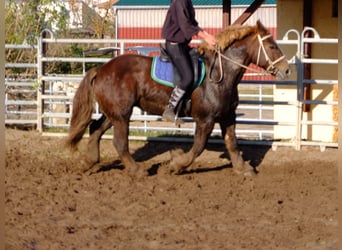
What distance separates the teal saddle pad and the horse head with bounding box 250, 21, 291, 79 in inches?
28.4

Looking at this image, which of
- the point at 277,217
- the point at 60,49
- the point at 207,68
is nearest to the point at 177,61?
the point at 207,68

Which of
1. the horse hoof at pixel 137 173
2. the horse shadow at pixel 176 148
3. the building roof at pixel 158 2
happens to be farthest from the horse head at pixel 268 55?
the building roof at pixel 158 2

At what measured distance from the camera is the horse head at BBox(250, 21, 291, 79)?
8656 millimetres

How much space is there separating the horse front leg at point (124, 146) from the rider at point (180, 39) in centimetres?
74

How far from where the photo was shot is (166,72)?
8.77m

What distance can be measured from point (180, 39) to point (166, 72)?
1.66ft

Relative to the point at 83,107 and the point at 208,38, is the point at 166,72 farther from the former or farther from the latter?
the point at 83,107

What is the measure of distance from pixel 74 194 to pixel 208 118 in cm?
199

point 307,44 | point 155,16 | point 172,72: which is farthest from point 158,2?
point 172,72

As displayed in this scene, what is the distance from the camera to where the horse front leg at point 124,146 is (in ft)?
28.7

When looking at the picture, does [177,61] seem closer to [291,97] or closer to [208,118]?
[208,118]

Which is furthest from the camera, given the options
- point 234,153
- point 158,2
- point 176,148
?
point 158,2

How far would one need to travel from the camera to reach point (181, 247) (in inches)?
223

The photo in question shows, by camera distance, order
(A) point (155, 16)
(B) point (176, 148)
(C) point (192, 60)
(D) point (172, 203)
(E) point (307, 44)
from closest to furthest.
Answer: (D) point (172, 203), (C) point (192, 60), (B) point (176, 148), (E) point (307, 44), (A) point (155, 16)
